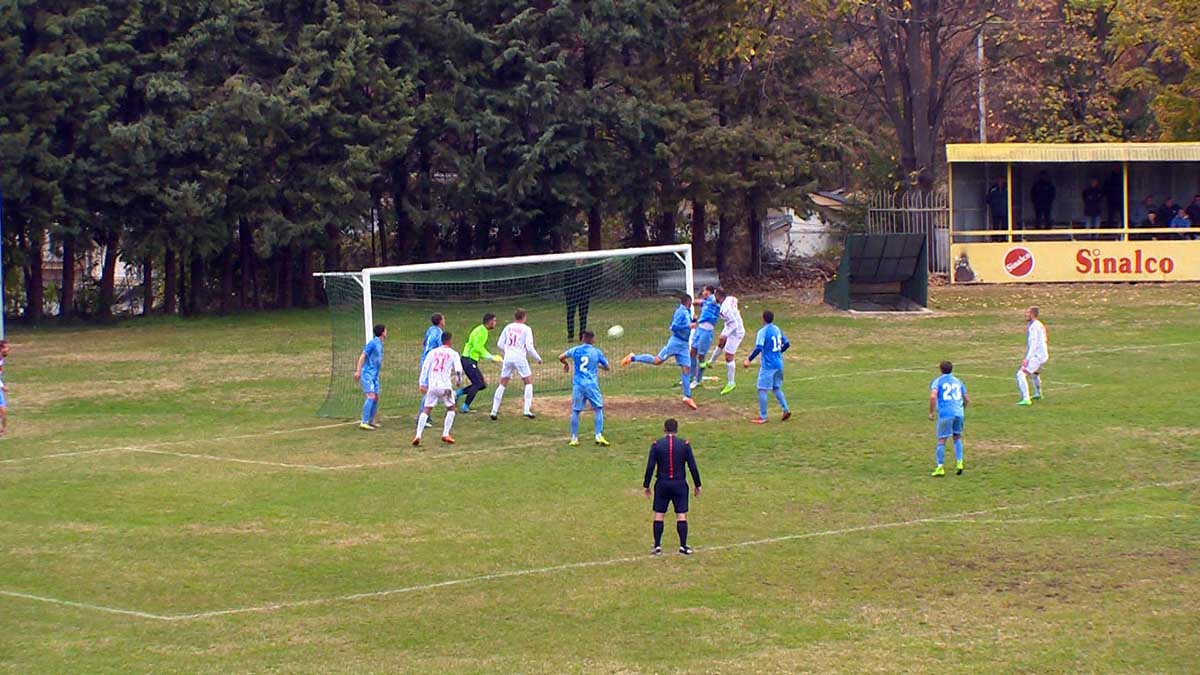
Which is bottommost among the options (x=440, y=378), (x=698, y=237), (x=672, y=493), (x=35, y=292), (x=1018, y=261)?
(x=672, y=493)

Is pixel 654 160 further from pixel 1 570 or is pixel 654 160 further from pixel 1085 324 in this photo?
pixel 1 570

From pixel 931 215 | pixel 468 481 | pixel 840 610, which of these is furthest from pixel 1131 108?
pixel 840 610

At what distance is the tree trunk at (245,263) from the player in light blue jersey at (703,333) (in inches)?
853

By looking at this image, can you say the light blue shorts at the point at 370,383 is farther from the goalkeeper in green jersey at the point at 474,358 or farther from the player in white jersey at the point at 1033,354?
the player in white jersey at the point at 1033,354

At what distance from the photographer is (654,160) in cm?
4166

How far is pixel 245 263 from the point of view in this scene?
44438mm

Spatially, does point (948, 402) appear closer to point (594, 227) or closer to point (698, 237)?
point (594, 227)

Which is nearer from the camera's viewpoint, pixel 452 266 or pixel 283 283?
pixel 452 266

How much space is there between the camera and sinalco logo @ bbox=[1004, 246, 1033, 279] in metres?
41.0

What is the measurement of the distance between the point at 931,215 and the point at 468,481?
29.6m

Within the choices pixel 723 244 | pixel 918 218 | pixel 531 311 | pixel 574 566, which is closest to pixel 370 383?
pixel 574 566

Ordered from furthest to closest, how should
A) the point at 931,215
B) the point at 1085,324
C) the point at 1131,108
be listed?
the point at 1131,108, the point at 931,215, the point at 1085,324

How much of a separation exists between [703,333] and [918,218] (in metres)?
21.3

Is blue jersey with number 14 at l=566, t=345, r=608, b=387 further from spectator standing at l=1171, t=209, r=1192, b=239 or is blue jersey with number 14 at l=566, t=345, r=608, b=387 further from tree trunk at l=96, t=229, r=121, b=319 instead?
spectator standing at l=1171, t=209, r=1192, b=239
